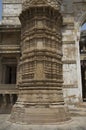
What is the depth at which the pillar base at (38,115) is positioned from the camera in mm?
6849

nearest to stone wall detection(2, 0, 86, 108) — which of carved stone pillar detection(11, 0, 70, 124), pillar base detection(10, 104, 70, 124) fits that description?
carved stone pillar detection(11, 0, 70, 124)

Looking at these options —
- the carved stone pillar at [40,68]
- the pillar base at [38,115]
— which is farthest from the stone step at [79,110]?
the pillar base at [38,115]

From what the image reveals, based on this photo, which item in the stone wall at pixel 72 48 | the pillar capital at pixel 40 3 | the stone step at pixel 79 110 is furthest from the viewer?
the stone wall at pixel 72 48

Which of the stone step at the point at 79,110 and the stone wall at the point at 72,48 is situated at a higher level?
the stone wall at the point at 72,48

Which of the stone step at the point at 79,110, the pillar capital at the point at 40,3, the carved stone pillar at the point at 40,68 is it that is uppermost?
the pillar capital at the point at 40,3

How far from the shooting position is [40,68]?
7.55 meters

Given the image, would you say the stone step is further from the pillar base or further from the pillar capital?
the pillar capital

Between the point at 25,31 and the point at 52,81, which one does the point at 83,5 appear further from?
the point at 52,81

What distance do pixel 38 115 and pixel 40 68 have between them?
6.77 feet

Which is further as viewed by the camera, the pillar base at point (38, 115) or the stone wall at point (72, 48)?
the stone wall at point (72, 48)

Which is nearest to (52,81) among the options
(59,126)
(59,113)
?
(59,113)

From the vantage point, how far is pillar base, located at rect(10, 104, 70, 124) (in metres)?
6.85

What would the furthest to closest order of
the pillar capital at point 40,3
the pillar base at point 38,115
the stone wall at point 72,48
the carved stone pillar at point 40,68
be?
the stone wall at point 72,48 → the pillar capital at point 40,3 → the carved stone pillar at point 40,68 → the pillar base at point 38,115

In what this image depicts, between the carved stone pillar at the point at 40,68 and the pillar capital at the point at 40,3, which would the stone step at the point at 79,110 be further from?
the pillar capital at the point at 40,3
